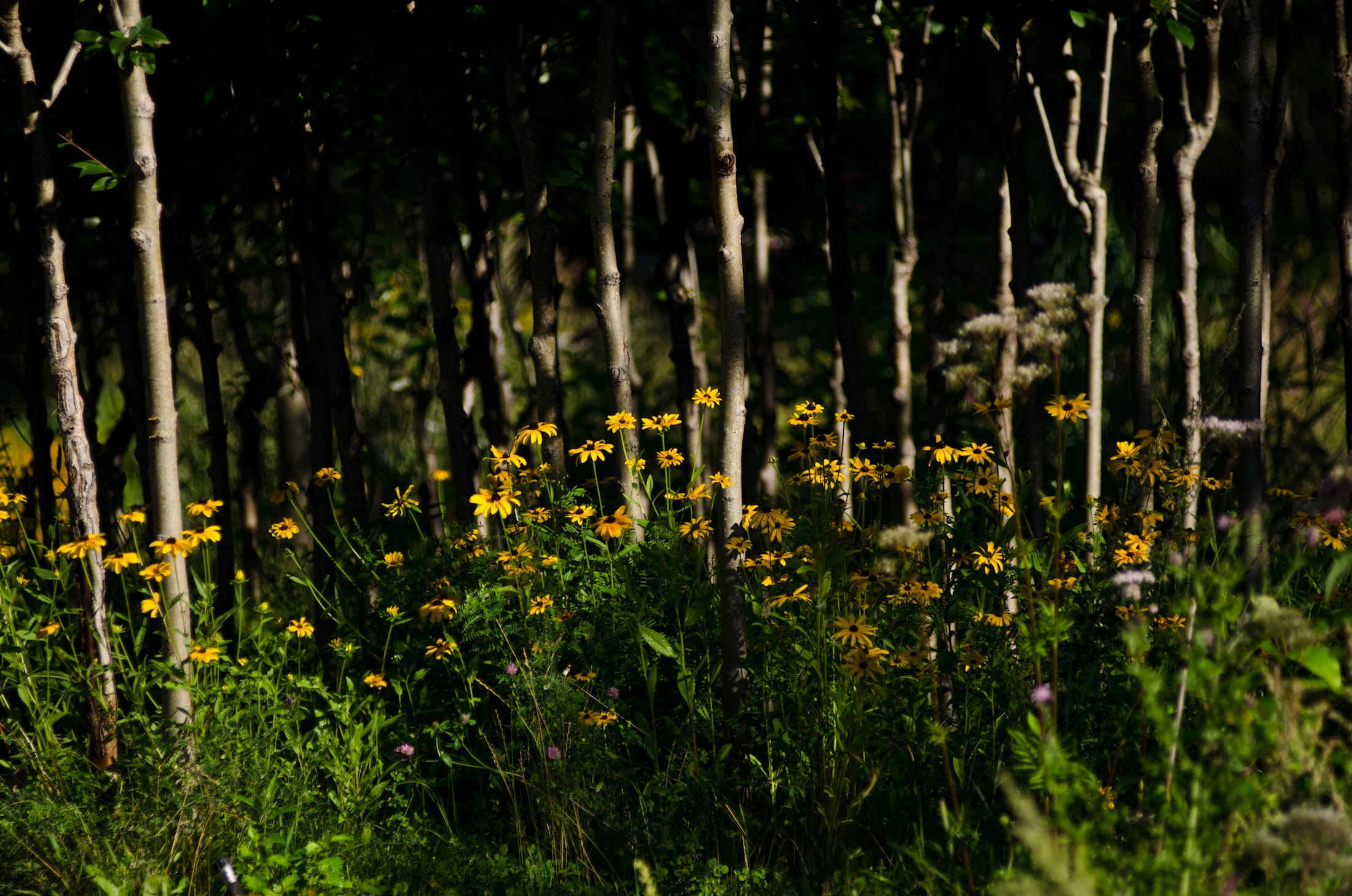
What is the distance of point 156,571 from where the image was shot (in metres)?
2.56

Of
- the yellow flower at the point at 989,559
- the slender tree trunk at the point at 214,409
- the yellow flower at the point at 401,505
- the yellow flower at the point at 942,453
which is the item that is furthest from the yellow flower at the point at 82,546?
the yellow flower at the point at 989,559

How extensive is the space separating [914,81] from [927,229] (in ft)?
8.11

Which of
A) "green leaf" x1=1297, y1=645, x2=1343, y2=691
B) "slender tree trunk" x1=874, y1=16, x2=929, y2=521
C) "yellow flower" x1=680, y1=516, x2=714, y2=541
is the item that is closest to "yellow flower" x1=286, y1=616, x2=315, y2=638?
"yellow flower" x1=680, y1=516, x2=714, y2=541

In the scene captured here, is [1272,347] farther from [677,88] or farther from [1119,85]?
[677,88]

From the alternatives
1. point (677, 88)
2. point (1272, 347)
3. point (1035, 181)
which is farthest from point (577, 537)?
point (1035, 181)

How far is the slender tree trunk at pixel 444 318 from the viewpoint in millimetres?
3354

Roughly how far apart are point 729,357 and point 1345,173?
209cm

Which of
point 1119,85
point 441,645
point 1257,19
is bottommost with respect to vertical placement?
point 441,645

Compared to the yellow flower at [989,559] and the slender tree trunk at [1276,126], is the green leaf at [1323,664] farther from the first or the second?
the slender tree trunk at [1276,126]

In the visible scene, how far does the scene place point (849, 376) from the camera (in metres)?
3.39

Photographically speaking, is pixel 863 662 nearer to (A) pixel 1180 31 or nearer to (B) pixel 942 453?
(B) pixel 942 453

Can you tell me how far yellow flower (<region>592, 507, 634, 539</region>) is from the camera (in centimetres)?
249

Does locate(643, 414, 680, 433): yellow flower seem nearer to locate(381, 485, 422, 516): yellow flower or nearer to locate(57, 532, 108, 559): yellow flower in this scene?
locate(381, 485, 422, 516): yellow flower

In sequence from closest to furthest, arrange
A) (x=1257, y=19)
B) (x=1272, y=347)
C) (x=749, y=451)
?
(x=1257, y=19) → (x=749, y=451) → (x=1272, y=347)
